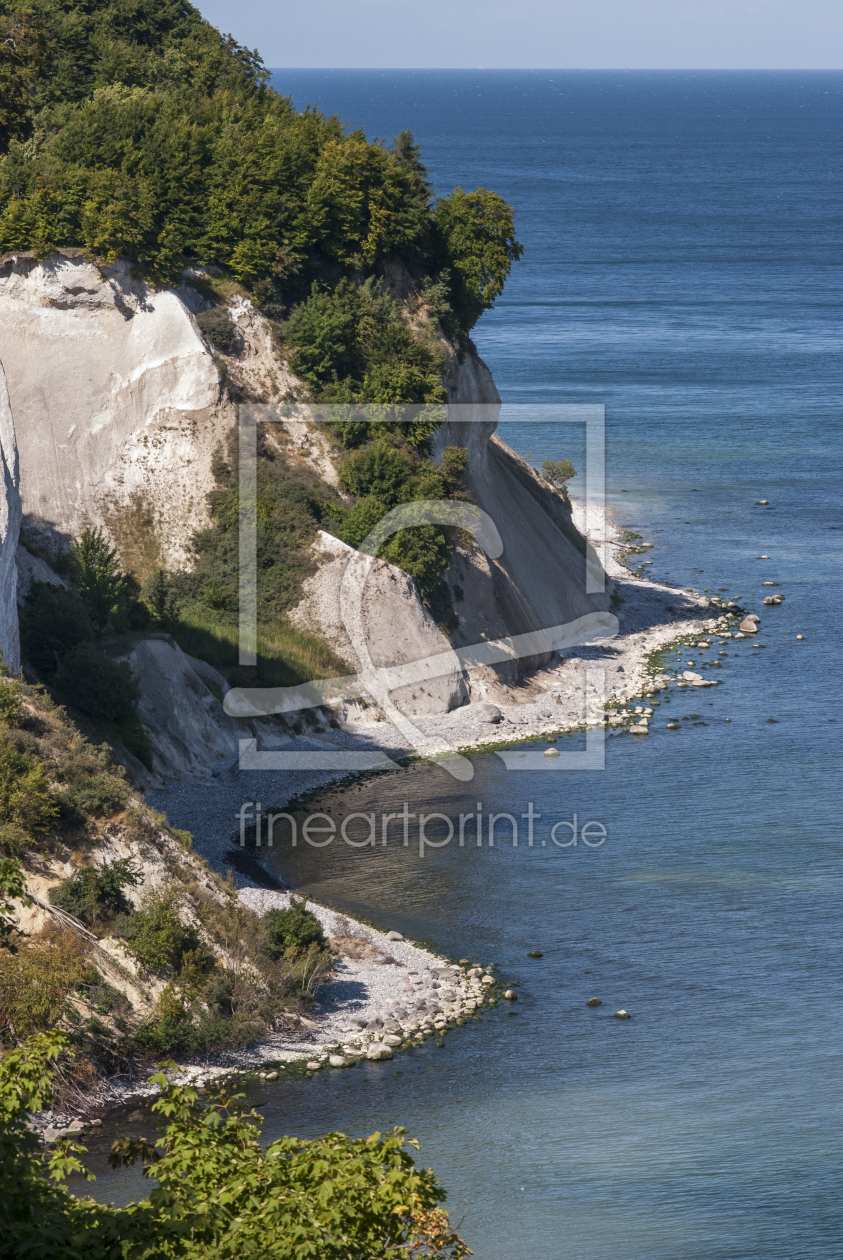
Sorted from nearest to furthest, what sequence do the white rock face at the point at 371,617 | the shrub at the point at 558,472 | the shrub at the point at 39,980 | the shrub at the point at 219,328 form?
the shrub at the point at 39,980 → the white rock face at the point at 371,617 → the shrub at the point at 219,328 → the shrub at the point at 558,472

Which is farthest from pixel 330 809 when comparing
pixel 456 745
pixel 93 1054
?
pixel 93 1054

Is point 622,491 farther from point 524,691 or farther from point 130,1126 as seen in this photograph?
point 130,1126

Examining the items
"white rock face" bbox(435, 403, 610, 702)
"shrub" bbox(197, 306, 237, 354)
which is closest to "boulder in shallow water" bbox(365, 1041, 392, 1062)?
"white rock face" bbox(435, 403, 610, 702)

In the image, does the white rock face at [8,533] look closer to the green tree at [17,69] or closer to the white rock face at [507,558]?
the green tree at [17,69]

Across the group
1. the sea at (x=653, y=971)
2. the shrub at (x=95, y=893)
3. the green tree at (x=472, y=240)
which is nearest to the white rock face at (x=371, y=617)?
the sea at (x=653, y=971)

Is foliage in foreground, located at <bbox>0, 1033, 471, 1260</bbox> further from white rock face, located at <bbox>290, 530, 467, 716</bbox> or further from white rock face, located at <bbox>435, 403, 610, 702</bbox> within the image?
white rock face, located at <bbox>435, 403, 610, 702</bbox>
